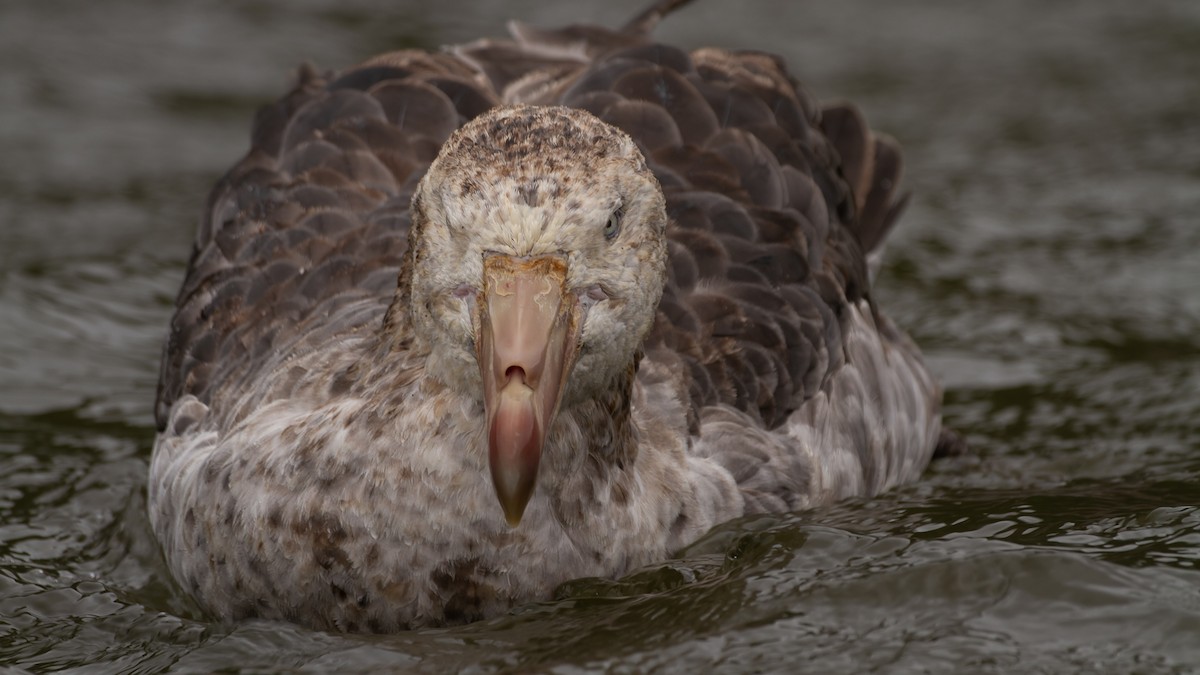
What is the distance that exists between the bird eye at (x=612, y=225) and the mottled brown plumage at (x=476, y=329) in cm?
2

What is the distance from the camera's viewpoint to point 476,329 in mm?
5164

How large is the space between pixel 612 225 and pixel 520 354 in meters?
0.48

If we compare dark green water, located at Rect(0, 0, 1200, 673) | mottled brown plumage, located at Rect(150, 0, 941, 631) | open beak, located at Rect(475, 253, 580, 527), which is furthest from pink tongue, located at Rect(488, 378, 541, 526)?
dark green water, located at Rect(0, 0, 1200, 673)

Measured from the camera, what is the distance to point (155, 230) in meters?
10.8

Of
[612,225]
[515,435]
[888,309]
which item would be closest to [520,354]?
[515,435]

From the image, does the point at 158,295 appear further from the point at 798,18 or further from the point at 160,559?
the point at 798,18

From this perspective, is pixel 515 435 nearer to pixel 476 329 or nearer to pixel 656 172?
pixel 476 329

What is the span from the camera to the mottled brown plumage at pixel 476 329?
538cm

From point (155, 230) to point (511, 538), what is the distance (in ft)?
18.6

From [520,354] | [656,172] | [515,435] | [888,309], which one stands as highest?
[656,172]

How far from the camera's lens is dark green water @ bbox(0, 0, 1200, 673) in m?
5.66

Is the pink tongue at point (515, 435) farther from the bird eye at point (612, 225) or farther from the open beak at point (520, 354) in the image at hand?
the bird eye at point (612, 225)

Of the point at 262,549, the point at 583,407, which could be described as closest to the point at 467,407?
the point at 583,407

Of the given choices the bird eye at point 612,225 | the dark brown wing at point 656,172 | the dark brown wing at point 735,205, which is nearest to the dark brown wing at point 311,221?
the dark brown wing at point 656,172
